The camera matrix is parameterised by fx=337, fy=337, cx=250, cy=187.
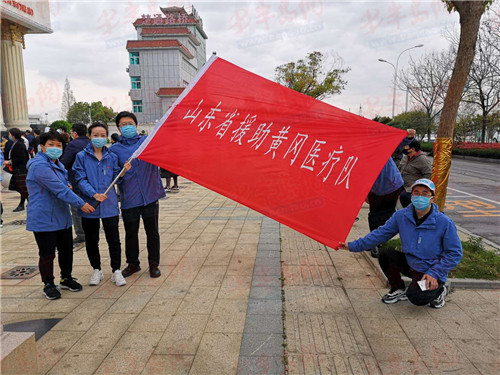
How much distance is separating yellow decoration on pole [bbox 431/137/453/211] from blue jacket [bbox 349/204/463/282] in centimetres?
130

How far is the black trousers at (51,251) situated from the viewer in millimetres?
3461

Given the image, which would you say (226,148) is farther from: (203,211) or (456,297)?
(203,211)

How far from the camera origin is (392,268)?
3.47 metres

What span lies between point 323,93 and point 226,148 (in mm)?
24421

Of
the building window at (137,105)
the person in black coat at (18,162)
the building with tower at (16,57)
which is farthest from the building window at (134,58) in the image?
the person in black coat at (18,162)

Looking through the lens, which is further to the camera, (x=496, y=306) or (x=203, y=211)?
(x=203, y=211)

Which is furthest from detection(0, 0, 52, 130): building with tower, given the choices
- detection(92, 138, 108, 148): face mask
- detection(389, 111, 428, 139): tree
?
detection(389, 111, 428, 139): tree

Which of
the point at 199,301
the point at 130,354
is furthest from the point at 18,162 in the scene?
the point at 130,354

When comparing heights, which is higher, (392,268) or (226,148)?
(226,148)

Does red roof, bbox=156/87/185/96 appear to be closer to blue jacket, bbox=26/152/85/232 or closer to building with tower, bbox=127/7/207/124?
building with tower, bbox=127/7/207/124

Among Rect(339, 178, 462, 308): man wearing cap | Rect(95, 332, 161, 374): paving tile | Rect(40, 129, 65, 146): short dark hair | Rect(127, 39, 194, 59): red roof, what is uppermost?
Rect(127, 39, 194, 59): red roof

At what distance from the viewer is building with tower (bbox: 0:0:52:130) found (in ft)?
59.6

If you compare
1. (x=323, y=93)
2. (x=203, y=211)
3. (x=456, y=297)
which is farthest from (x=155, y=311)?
(x=323, y=93)

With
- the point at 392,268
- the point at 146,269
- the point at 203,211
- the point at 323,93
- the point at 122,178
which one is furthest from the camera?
the point at 323,93
